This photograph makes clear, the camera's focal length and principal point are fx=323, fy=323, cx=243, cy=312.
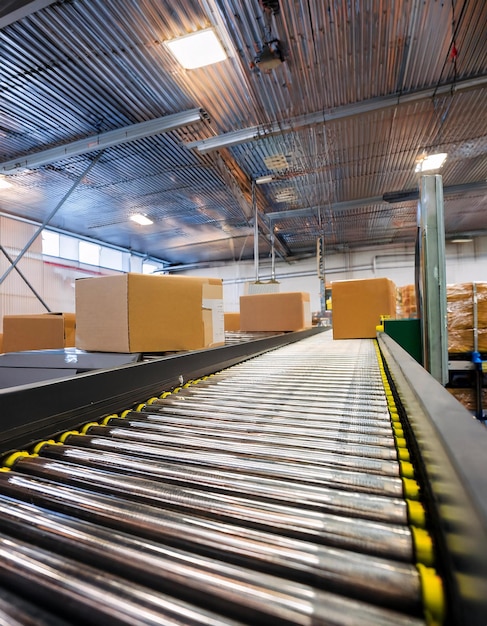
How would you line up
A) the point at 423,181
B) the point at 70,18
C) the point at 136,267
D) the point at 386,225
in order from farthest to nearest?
the point at 136,267, the point at 386,225, the point at 70,18, the point at 423,181

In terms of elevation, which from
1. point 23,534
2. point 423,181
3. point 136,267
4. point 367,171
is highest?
point 367,171

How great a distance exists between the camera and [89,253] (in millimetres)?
9477

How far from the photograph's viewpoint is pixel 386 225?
8.63 meters

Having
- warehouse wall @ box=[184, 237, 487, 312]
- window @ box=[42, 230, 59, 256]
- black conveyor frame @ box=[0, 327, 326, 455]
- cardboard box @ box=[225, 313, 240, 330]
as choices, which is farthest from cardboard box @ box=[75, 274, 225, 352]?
warehouse wall @ box=[184, 237, 487, 312]

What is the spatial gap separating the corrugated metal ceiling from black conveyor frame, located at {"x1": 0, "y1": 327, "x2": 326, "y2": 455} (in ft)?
9.24

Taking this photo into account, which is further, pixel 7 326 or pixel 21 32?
pixel 7 326

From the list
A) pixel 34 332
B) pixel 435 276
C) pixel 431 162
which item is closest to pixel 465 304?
pixel 435 276

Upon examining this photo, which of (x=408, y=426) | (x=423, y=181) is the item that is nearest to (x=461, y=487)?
(x=408, y=426)

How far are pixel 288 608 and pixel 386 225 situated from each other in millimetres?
9435

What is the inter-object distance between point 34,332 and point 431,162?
229 inches

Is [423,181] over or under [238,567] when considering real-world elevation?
over

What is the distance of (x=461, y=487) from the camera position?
388mm

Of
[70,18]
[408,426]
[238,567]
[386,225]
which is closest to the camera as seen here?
[238,567]

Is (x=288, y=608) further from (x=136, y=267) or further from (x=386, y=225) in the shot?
(x=136, y=267)
